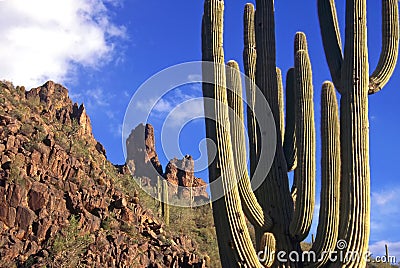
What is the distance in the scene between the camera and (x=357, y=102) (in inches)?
233

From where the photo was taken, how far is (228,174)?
5691mm

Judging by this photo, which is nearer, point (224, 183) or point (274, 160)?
point (224, 183)

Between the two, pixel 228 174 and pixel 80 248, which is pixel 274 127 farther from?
pixel 80 248

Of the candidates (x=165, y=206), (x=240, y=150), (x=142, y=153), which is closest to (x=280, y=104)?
(x=240, y=150)

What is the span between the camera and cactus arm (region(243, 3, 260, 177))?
6852mm

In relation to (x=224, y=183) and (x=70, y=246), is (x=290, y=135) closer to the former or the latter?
(x=224, y=183)

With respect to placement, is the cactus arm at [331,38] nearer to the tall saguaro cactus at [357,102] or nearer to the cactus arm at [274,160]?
the tall saguaro cactus at [357,102]

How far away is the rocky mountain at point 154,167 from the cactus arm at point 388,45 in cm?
3554

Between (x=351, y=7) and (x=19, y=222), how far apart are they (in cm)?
1843

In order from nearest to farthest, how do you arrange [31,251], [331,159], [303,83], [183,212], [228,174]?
[228,174] → [331,159] → [303,83] → [31,251] → [183,212]

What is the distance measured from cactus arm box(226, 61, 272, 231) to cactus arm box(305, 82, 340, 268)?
2.21ft

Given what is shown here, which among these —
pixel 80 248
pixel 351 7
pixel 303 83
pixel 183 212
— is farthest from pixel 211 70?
Result: pixel 183 212

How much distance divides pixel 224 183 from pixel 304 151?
1.21m

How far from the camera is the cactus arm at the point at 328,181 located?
5953mm
